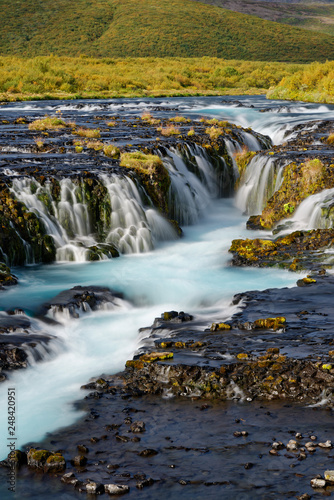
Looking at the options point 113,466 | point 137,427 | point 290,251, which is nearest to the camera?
point 113,466

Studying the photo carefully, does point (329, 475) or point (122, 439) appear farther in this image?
point (122, 439)

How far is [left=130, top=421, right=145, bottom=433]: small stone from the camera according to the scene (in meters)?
8.49

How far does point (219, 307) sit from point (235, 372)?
12.8 ft

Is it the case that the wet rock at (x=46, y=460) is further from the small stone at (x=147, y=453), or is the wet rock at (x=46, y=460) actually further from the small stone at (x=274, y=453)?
the small stone at (x=274, y=453)

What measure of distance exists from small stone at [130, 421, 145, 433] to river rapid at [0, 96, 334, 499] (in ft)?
3.11

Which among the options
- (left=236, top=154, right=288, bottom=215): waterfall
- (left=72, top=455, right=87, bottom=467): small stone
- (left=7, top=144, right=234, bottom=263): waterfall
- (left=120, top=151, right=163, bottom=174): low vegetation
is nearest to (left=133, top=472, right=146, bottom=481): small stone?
(left=72, top=455, right=87, bottom=467): small stone

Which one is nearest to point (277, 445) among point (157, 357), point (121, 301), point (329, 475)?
point (329, 475)

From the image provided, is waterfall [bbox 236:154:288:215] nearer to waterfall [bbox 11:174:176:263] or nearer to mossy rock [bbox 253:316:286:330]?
waterfall [bbox 11:174:176:263]

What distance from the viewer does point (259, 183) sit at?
942 inches

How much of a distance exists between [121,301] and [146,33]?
402ft

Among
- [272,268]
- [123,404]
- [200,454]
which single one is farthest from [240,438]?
[272,268]

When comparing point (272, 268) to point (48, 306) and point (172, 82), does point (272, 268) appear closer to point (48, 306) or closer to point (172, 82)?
point (48, 306)

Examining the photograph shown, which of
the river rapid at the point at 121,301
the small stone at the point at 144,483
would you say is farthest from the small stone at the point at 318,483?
the river rapid at the point at 121,301

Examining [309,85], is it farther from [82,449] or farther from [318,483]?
[318,483]
